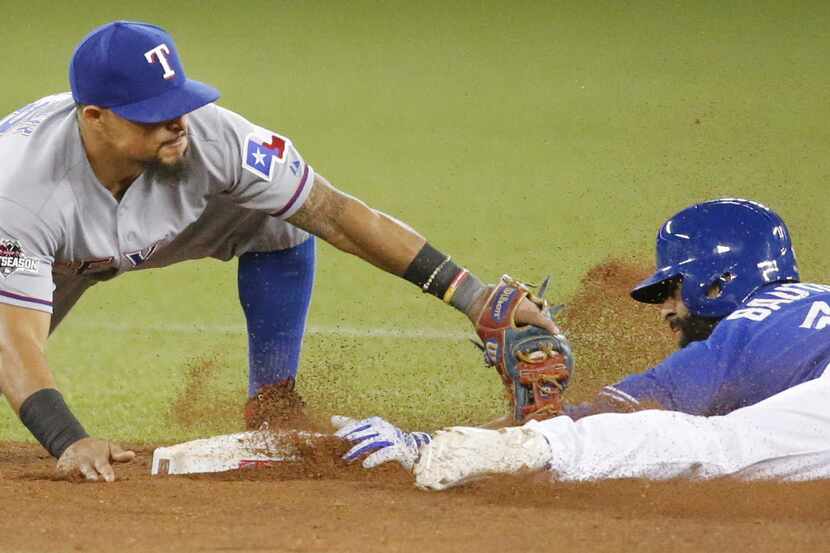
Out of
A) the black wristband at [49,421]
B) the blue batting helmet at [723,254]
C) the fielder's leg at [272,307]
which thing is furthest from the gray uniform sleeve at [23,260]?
the blue batting helmet at [723,254]

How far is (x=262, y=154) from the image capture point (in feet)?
16.3

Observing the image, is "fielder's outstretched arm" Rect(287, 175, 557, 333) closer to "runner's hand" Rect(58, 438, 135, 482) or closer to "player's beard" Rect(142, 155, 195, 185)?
"player's beard" Rect(142, 155, 195, 185)

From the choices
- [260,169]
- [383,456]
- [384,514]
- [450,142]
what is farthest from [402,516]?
[450,142]

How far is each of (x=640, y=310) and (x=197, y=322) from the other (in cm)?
303

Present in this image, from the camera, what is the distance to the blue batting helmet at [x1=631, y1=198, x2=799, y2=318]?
201 inches

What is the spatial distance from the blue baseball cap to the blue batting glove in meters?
1.18

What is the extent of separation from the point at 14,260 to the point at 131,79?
69 centimetres

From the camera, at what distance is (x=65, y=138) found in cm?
464

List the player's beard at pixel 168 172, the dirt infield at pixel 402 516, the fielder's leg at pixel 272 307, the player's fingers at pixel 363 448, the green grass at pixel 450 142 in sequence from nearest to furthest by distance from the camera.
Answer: the dirt infield at pixel 402 516
the player's fingers at pixel 363 448
the player's beard at pixel 168 172
the fielder's leg at pixel 272 307
the green grass at pixel 450 142

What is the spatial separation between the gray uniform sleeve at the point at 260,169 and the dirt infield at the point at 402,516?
104 cm

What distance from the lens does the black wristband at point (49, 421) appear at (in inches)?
169

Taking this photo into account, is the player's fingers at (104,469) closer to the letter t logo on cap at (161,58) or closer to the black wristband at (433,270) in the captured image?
the letter t logo on cap at (161,58)

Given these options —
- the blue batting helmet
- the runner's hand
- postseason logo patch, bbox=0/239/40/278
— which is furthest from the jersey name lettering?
postseason logo patch, bbox=0/239/40/278

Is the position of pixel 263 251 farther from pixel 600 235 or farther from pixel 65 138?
pixel 600 235
